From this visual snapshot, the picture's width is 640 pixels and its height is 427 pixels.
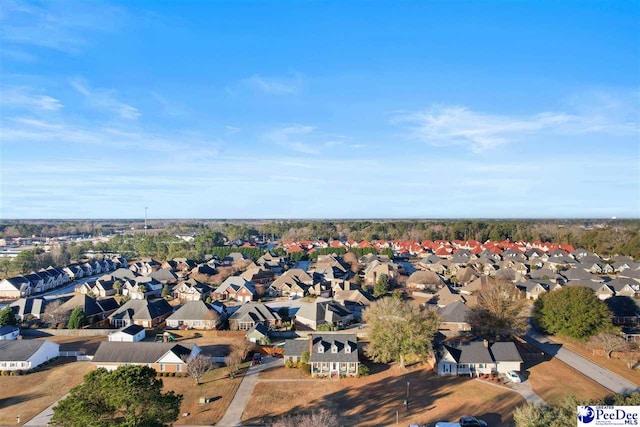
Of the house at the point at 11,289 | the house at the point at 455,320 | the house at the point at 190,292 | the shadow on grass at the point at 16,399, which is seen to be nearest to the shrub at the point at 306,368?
the house at the point at 455,320

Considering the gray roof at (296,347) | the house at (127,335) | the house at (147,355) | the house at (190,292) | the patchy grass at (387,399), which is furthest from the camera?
the house at (190,292)

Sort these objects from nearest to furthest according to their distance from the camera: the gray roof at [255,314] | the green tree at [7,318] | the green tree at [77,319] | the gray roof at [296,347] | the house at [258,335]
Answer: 1. the gray roof at [296,347]
2. the house at [258,335]
3. the green tree at [7,318]
4. the green tree at [77,319]
5. the gray roof at [255,314]

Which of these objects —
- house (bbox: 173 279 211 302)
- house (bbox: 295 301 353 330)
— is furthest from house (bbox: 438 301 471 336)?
house (bbox: 173 279 211 302)

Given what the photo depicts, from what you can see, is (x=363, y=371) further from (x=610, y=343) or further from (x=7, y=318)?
(x=7, y=318)

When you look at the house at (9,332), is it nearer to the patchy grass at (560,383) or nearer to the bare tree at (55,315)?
the bare tree at (55,315)

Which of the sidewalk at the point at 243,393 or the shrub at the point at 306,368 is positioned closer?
the sidewalk at the point at 243,393

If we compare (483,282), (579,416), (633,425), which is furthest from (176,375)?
(483,282)

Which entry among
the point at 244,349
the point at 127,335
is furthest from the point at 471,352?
the point at 127,335
